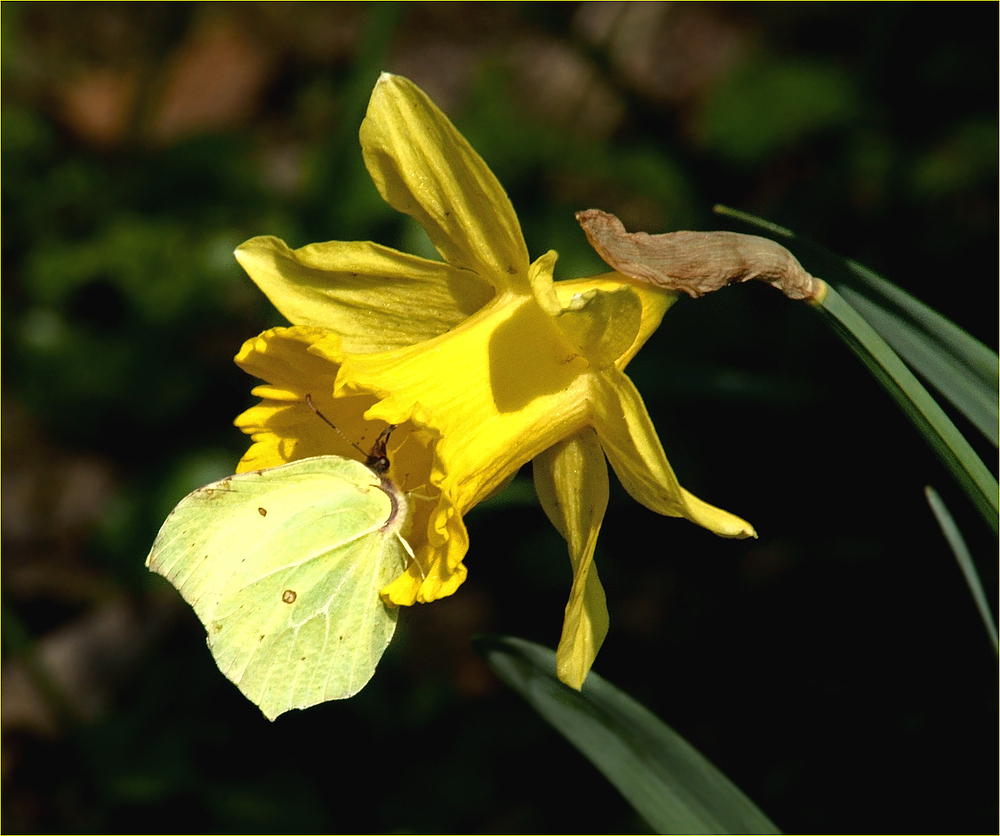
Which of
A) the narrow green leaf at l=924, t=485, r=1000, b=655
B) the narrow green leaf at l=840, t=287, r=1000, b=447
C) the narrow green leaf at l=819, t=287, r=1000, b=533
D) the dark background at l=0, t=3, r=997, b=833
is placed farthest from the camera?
the dark background at l=0, t=3, r=997, b=833

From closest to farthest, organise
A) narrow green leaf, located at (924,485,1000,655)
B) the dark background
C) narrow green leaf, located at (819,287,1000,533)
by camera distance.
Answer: narrow green leaf, located at (819,287,1000,533), narrow green leaf, located at (924,485,1000,655), the dark background

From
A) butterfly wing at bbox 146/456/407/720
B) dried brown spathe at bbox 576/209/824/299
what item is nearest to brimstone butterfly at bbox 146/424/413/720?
butterfly wing at bbox 146/456/407/720

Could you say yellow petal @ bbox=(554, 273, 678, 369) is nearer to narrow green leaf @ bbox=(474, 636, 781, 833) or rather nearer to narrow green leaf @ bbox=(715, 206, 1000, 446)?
narrow green leaf @ bbox=(715, 206, 1000, 446)

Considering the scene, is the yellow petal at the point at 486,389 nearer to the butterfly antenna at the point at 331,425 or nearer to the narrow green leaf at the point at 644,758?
the butterfly antenna at the point at 331,425

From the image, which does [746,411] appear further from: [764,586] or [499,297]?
[499,297]

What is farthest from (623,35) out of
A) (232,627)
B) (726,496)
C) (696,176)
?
(232,627)

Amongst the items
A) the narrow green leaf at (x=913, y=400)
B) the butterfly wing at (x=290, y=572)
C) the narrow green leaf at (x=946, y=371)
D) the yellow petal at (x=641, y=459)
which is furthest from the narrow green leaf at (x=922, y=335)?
the butterfly wing at (x=290, y=572)

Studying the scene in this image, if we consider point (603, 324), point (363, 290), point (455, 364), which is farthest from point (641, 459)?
point (363, 290)

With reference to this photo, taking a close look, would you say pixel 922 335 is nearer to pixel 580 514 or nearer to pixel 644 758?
pixel 580 514
